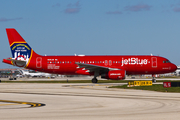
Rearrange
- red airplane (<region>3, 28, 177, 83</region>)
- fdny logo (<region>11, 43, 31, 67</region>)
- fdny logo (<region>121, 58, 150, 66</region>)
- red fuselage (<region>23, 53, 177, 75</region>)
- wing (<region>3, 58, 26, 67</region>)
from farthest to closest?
fdny logo (<region>11, 43, 31, 67</region>), wing (<region>3, 58, 26, 67</region>), red fuselage (<region>23, 53, 177, 75</region>), fdny logo (<region>121, 58, 150, 66</region>), red airplane (<region>3, 28, 177, 83</region>)

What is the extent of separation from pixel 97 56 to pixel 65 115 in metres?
37.7

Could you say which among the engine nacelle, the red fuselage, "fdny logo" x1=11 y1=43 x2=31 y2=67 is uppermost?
"fdny logo" x1=11 y1=43 x2=31 y2=67

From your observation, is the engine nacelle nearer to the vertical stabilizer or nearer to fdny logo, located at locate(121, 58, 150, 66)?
fdny logo, located at locate(121, 58, 150, 66)

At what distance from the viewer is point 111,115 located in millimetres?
13367

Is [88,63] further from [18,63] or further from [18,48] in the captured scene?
[18,48]

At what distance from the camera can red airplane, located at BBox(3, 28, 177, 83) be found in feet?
159

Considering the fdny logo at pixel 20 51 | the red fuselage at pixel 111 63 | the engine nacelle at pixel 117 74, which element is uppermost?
the fdny logo at pixel 20 51

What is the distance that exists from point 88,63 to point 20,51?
13585mm

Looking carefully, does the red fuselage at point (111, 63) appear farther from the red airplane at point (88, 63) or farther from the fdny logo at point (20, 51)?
the fdny logo at point (20, 51)

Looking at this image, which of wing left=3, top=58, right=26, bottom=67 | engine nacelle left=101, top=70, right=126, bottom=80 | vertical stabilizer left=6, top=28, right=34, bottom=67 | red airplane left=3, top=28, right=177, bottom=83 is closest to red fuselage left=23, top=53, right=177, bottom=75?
red airplane left=3, top=28, right=177, bottom=83

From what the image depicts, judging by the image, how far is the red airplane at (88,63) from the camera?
A: 48.5m

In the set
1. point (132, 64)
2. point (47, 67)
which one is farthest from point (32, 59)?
point (132, 64)

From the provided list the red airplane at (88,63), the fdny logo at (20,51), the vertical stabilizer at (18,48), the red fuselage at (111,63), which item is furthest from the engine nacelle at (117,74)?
the fdny logo at (20,51)

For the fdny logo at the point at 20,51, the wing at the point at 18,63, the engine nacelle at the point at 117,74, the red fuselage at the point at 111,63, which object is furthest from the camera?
the fdny logo at the point at 20,51
